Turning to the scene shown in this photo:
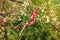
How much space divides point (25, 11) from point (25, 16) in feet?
0.32

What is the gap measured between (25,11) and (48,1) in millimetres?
516

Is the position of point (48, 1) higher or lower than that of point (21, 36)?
higher

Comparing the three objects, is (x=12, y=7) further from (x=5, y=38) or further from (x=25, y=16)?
(x=5, y=38)

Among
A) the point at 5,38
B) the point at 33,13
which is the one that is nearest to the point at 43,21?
the point at 33,13

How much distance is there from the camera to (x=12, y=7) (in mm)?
3816

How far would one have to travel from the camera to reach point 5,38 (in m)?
3.53

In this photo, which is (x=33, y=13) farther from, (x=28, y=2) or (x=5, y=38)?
(x=5, y=38)

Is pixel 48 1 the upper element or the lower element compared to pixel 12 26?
upper

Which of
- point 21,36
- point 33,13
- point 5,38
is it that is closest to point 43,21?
point 33,13

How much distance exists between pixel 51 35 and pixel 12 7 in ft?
2.61

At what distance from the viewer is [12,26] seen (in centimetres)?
363

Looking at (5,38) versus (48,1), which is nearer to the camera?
(5,38)

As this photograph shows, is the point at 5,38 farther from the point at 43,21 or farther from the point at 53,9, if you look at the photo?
the point at 53,9

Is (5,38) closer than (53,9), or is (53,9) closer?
(5,38)
